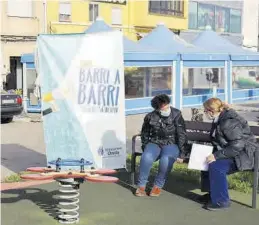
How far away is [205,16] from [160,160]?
41.0 metres

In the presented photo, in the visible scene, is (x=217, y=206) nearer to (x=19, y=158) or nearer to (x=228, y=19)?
(x=19, y=158)

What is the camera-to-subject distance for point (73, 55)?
18.9 ft

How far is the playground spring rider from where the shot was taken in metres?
5.33

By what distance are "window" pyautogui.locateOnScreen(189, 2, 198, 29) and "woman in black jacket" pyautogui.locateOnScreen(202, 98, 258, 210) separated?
125 feet

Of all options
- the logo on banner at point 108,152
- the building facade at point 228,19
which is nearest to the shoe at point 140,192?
the logo on banner at point 108,152

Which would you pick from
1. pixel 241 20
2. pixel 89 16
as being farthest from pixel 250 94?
pixel 241 20

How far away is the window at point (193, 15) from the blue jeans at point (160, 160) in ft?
124

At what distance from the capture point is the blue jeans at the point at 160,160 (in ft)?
21.0

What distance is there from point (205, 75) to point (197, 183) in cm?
1829

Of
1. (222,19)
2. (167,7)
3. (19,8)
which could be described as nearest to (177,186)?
(19,8)

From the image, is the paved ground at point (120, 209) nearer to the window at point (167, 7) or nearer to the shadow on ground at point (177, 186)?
the shadow on ground at point (177, 186)

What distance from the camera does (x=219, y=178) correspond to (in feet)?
19.3

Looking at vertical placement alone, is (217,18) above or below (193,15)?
above

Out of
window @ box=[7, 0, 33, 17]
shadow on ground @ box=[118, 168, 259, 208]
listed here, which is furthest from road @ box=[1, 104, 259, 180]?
window @ box=[7, 0, 33, 17]
